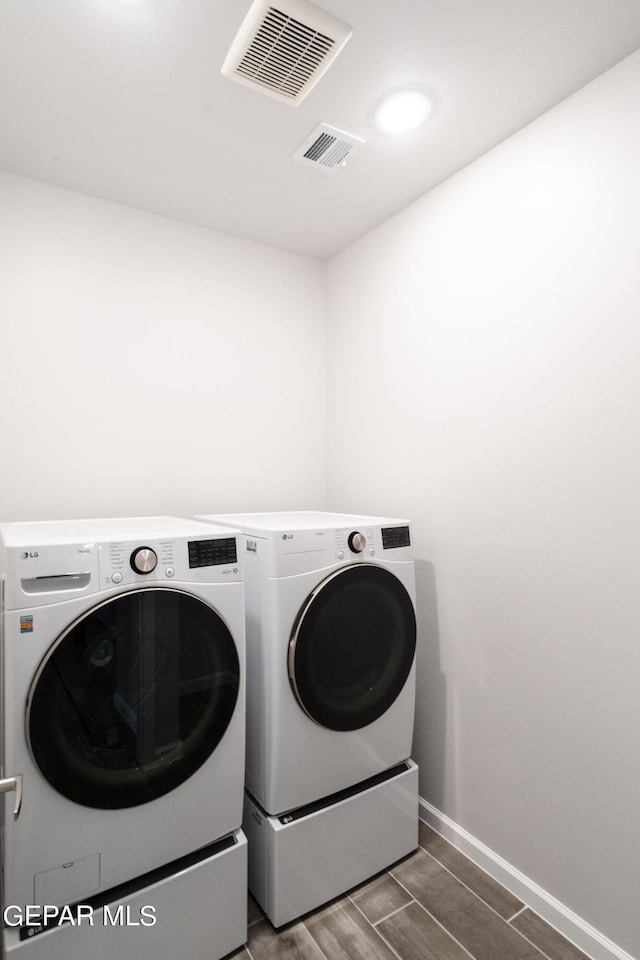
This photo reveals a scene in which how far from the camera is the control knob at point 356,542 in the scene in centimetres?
169

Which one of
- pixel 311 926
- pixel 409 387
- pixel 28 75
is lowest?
pixel 311 926

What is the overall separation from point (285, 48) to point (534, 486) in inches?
56.9

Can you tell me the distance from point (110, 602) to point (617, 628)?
1.36 metres

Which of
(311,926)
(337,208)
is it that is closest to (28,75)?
(337,208)

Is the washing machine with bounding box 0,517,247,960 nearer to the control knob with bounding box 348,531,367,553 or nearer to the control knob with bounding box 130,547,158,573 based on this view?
the control knob with bounding box 130,547,158,573

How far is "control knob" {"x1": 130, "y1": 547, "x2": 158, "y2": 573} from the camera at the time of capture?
128 centimetres

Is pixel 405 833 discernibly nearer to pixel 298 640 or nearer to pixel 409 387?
pixel 298 640

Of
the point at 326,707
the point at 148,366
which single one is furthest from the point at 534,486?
the point at 148,366

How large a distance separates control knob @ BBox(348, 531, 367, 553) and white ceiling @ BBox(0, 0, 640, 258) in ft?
4.48

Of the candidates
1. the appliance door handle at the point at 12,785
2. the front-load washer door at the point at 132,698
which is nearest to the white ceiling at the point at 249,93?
the front-load washer door at the point at 132,698

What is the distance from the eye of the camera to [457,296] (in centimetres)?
191

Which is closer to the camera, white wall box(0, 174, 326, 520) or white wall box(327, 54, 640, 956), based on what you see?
white wall box(327, 54, 640, 956)

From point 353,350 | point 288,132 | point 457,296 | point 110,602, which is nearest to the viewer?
point 110,602

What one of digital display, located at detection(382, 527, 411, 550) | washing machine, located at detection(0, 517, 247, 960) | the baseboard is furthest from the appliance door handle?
the baseboard
